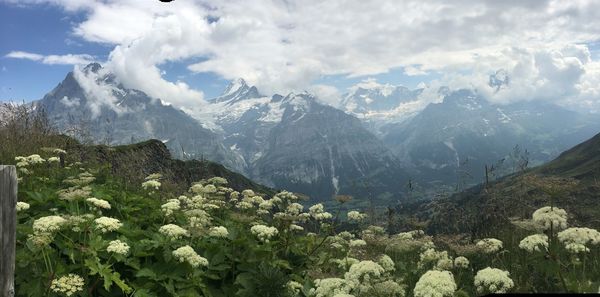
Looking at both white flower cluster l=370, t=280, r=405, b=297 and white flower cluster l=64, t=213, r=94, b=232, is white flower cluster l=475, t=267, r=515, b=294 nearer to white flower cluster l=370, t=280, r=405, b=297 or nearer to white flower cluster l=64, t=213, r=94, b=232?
white flower cluster l=370, t=280, r=405, b=297

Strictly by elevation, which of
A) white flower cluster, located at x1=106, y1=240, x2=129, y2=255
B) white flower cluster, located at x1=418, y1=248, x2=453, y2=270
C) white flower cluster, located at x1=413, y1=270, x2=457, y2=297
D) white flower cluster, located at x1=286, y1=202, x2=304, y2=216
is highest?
white flower cluster, located at x1=106, y1=240, x2=129, y2=255

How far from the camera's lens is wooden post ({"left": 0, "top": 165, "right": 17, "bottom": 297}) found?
15.8 feet

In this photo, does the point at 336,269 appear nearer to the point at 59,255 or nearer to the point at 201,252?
the point at 201,252

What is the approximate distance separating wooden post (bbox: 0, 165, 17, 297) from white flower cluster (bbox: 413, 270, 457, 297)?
4.77 meters

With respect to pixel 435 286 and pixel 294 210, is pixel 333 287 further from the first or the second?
pixel 294 210

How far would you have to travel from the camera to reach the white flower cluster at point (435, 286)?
230 inches

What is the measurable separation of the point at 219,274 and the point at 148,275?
197 centimetres

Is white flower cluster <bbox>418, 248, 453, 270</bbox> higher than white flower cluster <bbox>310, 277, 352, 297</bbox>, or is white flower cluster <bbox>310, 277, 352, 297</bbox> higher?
white flower cluster <bbox>310, 277, 352, 297</bbox>

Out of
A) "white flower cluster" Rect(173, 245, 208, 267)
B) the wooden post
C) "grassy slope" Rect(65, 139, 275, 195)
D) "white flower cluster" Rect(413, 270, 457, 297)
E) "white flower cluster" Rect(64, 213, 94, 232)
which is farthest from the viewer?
"grassy slope" Rect(65, 139, 275, 195)

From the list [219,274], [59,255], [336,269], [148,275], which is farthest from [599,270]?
[59,255]

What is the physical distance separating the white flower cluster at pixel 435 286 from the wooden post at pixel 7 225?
15.6 feet

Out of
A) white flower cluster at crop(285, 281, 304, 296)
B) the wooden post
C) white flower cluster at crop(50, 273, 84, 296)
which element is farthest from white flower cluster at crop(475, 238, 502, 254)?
the wooden post

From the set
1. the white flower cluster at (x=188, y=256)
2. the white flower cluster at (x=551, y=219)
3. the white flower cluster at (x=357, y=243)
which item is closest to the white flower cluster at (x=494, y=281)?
the white flower cluster at (x=551, y=219)

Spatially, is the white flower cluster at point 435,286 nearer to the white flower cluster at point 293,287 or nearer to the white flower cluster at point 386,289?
the white flower cluster at point 386,289
